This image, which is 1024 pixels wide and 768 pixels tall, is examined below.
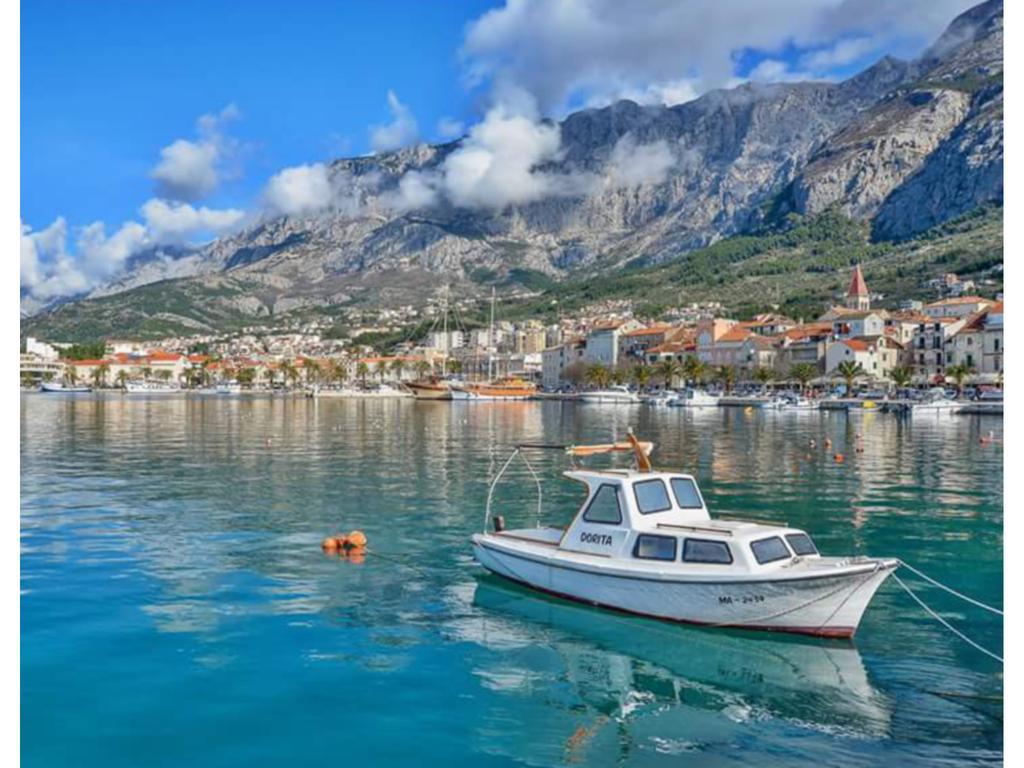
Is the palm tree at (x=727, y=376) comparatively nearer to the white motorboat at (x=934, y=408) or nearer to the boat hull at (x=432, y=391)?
the white motorboat at (x=934, y=408)

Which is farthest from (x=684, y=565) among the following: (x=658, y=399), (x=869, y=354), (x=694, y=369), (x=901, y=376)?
(x=694, y=369)

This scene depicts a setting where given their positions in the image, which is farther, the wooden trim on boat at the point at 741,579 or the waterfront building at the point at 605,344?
the waterfront building at the point at 605,344

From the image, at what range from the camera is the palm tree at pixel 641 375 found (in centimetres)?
16112

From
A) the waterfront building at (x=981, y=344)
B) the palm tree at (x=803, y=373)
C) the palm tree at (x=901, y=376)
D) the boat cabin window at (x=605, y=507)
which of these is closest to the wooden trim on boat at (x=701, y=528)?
the boat cabin window at (x=605, y=507)

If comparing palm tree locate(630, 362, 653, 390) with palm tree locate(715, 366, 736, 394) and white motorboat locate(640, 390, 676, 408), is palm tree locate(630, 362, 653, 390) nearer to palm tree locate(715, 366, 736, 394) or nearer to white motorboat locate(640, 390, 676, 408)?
white motorboat locate(640, 390, 676, 408)

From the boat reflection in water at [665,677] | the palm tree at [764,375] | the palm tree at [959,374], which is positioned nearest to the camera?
the boat reflection in water at [665,677]

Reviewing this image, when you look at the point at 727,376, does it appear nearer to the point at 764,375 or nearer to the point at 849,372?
the point at 764,375

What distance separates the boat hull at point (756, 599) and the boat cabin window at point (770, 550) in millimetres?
630

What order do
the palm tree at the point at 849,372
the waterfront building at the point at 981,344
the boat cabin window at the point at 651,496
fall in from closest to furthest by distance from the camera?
the boat cabin window at the point at 651,496
the waterfront building at the point at 981,344
the palm tree at the point at 849,372

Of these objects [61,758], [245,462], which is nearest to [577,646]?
[61,758]

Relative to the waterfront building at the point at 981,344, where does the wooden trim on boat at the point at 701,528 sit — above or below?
below

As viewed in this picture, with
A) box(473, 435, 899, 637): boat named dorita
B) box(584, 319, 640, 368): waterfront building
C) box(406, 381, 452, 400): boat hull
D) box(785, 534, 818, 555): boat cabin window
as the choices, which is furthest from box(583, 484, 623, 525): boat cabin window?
box(584, 319, 640, 368): waterfront building

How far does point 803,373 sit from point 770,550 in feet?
419

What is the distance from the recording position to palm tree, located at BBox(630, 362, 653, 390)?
529 feet
